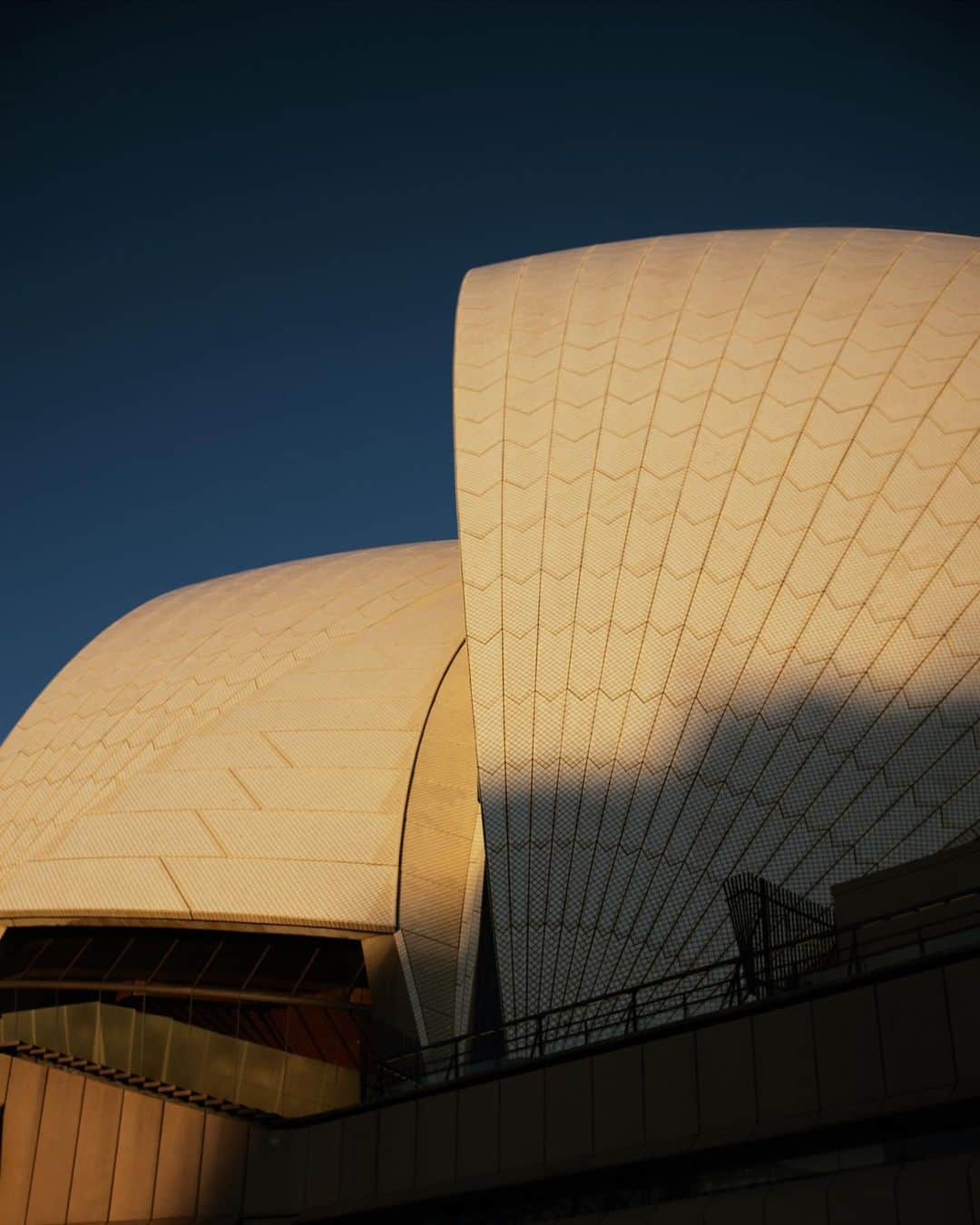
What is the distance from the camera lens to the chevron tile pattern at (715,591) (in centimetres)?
1752

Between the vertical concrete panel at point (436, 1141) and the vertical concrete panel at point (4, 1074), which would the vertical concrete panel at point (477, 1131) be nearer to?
the vertical concrete panel at point (436, 1141)

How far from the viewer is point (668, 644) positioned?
19.5 metres

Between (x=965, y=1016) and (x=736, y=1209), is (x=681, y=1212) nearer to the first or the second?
(x=736, y=1209)

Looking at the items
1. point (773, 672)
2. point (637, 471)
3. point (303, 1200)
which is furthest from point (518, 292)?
point (303, 1200)

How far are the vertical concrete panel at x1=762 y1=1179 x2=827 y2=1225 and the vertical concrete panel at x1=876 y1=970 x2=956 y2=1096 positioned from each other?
1.03m

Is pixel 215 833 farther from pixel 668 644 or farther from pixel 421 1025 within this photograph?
pixel 668 644

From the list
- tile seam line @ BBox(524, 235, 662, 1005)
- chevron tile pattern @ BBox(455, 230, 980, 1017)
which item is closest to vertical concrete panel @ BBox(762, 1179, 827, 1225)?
chevron tile pattern @ BBox(455, 230, 980, 1017)

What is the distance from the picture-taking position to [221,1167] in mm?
16688

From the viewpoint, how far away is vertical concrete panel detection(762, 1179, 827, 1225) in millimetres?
11859

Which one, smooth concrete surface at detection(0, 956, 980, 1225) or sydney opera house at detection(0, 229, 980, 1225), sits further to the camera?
sydney opera house at detection(0, 229, 980, 1225)

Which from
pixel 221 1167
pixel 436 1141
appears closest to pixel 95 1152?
pixel 221 1167

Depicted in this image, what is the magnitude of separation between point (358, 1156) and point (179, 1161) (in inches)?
85.7

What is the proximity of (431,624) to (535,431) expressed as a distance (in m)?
5.52

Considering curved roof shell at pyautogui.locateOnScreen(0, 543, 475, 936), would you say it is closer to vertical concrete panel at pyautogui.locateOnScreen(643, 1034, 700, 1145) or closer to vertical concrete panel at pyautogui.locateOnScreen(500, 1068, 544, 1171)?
vertical concrete panel at pyautogui.locateOnScreen(500, 1068, 544, 1171)
